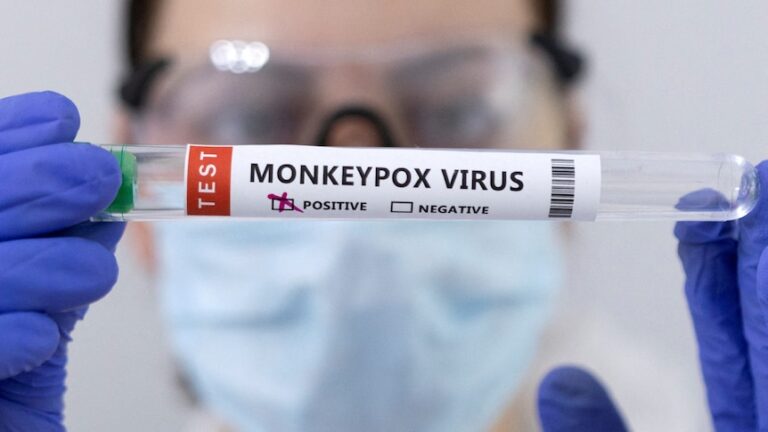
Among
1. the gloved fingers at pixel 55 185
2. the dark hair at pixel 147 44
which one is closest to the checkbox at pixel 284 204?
the gloved fingers at pixel 55 185

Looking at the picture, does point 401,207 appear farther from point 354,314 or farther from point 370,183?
point 354,314

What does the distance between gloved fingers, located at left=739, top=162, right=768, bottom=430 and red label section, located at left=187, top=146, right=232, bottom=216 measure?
18.6 inches

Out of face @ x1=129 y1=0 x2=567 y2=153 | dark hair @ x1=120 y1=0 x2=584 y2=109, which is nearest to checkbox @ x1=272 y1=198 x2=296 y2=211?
face @ x1=129 y1=0 x2=567 y2=153

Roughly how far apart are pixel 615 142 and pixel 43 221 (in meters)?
1.04

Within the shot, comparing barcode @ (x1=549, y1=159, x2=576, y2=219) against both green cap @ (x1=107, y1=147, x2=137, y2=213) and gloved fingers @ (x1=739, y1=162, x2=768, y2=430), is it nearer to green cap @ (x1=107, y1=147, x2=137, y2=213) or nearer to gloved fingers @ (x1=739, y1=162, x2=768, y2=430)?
gloved fingers @ (x1=739, y1=162, x2=768, y2=430)

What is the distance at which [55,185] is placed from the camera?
0.59 meters

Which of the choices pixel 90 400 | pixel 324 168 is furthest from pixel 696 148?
pixel 90 400

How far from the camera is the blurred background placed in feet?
4.16

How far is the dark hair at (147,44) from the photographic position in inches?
47.1

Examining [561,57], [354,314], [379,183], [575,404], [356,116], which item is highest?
[561,57]

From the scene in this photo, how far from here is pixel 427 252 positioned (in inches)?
41.5

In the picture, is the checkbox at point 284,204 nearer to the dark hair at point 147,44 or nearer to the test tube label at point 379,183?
the test tube label at point 379,183

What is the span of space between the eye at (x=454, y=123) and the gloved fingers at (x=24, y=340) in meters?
0.68

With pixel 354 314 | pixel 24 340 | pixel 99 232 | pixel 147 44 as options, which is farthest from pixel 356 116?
pixel 24 340
